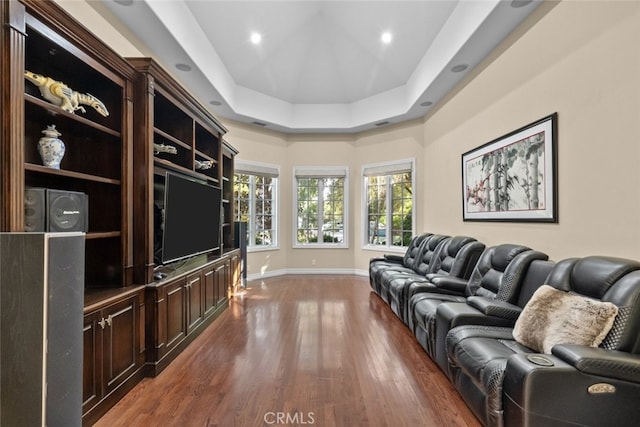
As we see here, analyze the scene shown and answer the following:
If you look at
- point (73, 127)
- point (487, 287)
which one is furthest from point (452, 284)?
point (73, 127)

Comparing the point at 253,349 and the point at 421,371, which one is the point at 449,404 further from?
the point at 253,349

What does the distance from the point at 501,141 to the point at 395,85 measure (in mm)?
2715

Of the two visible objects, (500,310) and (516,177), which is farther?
(516,177)

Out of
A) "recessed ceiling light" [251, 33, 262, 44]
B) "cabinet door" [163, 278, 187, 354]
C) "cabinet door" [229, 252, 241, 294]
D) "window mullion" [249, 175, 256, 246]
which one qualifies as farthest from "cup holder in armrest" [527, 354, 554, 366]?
"window mullion" [249, 175, 256, 246]

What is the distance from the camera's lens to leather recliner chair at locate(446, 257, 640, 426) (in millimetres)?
1453

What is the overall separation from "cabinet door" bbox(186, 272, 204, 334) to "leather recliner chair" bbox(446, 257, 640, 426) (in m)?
2.46

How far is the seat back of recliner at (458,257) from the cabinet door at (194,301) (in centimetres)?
290

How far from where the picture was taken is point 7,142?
149 cm

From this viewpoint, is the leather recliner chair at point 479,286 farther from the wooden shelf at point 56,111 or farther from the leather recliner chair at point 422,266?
the wooden shelf at point 56,111

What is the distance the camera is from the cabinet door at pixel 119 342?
2.03m

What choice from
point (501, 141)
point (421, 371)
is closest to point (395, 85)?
point (501, 141)

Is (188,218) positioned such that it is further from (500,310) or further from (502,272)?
(502,272)

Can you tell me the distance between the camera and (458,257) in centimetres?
358

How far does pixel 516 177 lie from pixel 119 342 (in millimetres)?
3821
